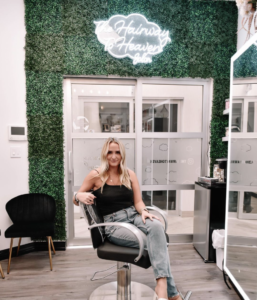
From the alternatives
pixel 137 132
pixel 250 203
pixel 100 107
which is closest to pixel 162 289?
pixel 250 203

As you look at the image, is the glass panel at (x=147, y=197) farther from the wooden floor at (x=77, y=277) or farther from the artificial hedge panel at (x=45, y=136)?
the artificial hedge panel at (x=45, y=136)

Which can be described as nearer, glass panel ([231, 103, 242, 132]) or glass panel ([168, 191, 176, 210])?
glass panel ([231, 103, 242, 132])

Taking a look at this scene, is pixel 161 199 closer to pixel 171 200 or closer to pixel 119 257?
pixel 171 200

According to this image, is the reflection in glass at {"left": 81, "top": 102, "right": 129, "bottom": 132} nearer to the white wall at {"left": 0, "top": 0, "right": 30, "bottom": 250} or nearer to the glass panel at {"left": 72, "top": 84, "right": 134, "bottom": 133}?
the glass panel at {"left": 72, "top": 84, "right": 134, "bottom": 133}

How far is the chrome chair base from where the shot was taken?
74.2 inches

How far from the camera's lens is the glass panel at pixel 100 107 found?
289 cm

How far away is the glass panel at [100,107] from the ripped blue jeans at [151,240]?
1449mm

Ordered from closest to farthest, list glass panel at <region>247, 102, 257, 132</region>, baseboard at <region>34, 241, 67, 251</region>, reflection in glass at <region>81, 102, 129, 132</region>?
1. glass panel at <region>247, 102, 257, 132</region>
2. baseboard at <region>34, 241, 67, 251</region>
3. reflection in glass at <region>81, 102, 129, 132</region>

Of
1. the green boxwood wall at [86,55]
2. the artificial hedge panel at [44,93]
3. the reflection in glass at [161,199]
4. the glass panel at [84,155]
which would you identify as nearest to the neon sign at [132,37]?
the green boxwood wall at [86,55]

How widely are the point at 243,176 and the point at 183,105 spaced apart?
5.09 ft

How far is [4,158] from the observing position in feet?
8.64

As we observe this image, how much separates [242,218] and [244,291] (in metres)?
0.61

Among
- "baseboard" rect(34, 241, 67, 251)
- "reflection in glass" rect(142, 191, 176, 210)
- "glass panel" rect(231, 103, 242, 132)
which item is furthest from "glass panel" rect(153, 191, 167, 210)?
"glass panel" rect(231, 103, 242, 132)

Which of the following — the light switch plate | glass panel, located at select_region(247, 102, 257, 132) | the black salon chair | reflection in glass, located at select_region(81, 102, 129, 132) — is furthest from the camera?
reflection in glass, located at select_region(81, 102, 129, 132)
